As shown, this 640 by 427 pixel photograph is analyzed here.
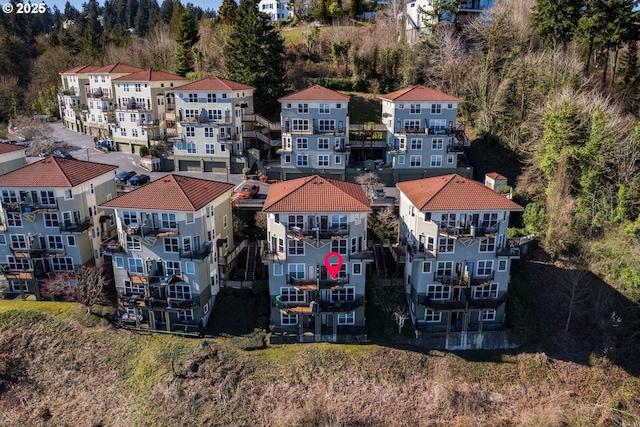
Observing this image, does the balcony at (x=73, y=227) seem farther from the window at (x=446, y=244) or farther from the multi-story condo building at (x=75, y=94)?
the multi-story condo building at (x=75, y=94)

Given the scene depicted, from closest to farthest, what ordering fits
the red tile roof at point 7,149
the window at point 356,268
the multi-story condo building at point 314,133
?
the window at point 356,268 < the red tile roof at point 7,149 < the multi-story condo building at point 314,133

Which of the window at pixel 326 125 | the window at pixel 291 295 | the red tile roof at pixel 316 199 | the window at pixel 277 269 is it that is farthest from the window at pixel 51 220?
the window at pixel 326 125

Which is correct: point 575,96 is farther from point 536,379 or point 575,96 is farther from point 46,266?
point 46,266

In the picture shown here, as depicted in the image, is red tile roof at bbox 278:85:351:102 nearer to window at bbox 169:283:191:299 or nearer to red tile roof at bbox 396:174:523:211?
red tile roof at bbox 396:174:523:211

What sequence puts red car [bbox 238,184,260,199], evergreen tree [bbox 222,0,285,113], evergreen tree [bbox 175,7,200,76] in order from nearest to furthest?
red car [bbox 238,184,260,199], evergreen tree [bbox 222,0,285,113], evergreen tree [bbox 175,7,200,76]

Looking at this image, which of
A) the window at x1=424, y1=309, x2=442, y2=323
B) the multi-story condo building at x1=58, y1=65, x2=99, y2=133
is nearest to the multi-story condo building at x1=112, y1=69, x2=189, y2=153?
the multi-story condo building at x1=58, y1=65, x2=99, y2=133

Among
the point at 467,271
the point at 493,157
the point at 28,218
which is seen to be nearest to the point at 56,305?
the point at 28,218

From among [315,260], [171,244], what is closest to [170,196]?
[171,244]
